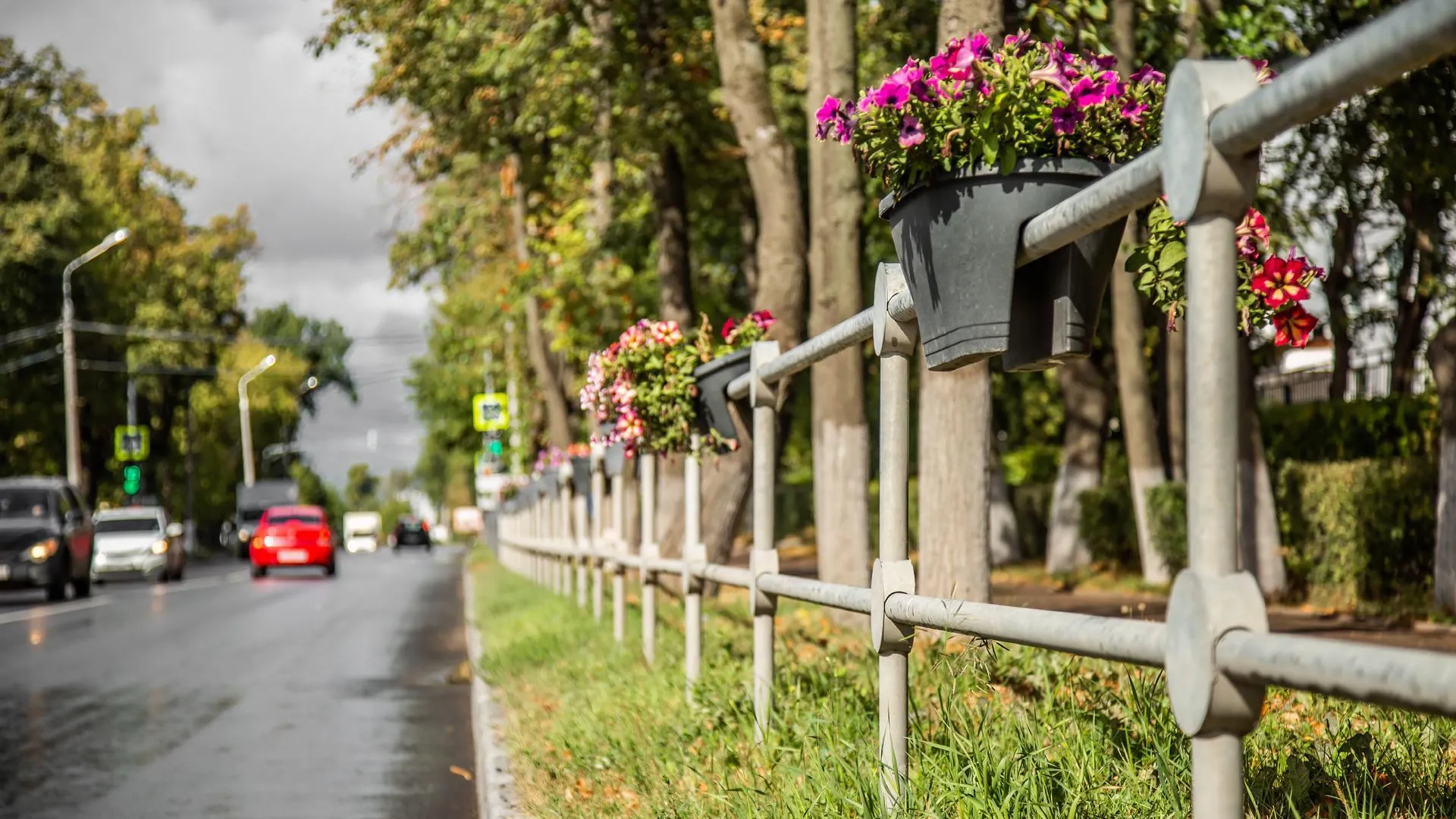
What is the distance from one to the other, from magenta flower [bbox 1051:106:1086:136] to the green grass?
114 cm

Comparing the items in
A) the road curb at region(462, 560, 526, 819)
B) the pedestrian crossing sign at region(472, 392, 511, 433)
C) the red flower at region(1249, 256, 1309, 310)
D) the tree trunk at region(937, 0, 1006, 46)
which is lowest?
the road curb at region(462, 560, 526, 819)

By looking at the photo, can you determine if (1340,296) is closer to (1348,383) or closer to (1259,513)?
(1348,383)

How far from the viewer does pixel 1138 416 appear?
18766 mm

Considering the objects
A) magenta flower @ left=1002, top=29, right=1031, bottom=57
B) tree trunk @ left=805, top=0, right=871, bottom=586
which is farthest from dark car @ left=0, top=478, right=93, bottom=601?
magenta flower @ left=1002, top=29, right=1031, bottom=57

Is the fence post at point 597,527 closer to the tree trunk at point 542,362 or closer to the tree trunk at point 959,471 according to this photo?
the tree trunk at point 959,471

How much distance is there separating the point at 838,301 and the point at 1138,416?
7.60 metres

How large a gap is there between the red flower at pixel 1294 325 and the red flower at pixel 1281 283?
3 cm

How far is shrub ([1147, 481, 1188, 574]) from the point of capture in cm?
1750

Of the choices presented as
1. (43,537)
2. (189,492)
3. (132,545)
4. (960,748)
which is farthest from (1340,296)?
(189,492)

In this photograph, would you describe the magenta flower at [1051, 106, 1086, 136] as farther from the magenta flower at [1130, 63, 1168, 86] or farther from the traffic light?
the traffic light

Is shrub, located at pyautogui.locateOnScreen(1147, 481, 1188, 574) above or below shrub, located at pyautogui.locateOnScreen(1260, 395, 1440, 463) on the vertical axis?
below

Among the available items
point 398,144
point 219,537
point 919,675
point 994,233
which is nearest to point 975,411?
point 919,675

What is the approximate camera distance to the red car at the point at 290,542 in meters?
38.8

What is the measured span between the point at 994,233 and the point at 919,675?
10.9 feet
